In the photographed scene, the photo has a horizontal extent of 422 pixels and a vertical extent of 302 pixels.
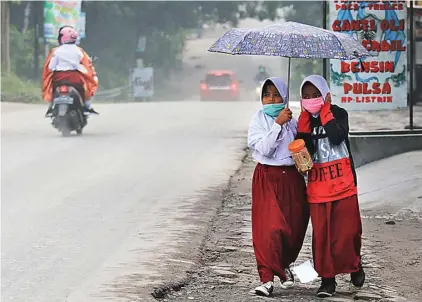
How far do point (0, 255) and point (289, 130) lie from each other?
300 cm

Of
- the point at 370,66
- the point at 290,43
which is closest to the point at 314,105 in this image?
the point at 290,43

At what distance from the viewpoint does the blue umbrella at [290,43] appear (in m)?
6.76

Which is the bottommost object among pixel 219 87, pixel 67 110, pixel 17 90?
pixel 219 87

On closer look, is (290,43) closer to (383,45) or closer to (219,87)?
(383,45)

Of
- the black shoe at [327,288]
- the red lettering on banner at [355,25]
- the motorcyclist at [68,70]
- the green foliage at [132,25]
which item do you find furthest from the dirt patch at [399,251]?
the green foliage at [132,25]

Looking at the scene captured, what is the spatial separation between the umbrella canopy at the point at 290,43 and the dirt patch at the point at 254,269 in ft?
5.50

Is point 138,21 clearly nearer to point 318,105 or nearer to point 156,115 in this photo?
point 156,115

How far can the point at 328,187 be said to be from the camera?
22.5 ft

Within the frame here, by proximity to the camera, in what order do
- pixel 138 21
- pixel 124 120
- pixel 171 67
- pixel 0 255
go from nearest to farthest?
pixel 0 255, pixel 124 120, pixel 138 21, pixel 171 67

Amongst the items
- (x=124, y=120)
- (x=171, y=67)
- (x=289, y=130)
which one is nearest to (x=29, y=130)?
(x=124, y=120)

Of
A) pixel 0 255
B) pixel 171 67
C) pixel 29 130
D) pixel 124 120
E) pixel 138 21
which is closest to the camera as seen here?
pixel 0 255

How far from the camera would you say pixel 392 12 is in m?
14.5

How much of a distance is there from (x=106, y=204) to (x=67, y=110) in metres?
8.43

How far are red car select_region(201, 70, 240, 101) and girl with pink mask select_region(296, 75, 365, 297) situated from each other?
42224 millimetres
